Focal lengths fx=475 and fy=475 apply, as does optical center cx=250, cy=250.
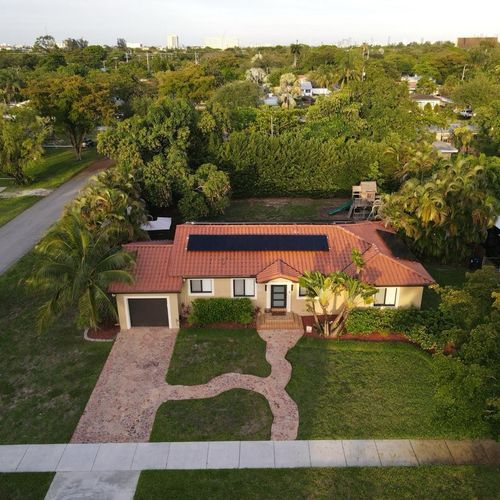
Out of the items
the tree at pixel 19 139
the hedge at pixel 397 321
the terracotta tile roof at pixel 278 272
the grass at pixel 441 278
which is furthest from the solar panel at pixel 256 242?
the tree at pixel 19 139

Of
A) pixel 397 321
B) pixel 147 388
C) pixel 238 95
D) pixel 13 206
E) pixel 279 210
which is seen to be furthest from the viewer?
pixel 238 95

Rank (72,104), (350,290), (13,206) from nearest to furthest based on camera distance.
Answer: (350,290)
(13,206)
(72,104)

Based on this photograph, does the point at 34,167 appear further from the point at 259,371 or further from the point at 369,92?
the point at 259,371

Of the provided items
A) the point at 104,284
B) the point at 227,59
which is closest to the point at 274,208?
the point at 104,284

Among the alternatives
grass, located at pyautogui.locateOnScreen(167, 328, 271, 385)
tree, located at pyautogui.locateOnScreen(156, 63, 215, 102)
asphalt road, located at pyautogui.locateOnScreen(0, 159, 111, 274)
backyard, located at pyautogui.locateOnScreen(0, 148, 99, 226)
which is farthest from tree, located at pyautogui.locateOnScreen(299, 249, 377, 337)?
tree, located at pyautogui.locateOnScreen(156, 63, 215, 102)

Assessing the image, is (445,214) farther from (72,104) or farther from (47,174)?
(72,104)

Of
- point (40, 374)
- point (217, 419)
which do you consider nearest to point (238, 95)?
point (40, 374)

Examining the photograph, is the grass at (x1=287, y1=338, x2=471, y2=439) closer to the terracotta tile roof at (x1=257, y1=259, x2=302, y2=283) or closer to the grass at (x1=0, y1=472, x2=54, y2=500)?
the terracotta tile roof at (x1=257, y1=259, x2=302, y2=283)
